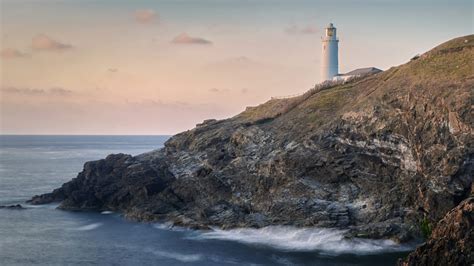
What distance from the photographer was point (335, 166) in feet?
280

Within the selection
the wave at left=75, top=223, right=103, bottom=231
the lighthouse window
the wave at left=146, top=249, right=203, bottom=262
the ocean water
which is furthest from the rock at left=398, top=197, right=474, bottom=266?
the lighthouse window

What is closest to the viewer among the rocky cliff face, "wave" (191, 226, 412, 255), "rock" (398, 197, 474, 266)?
"rock" (398, 197, 474, 266)

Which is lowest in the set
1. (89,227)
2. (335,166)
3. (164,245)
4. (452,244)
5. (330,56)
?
(164,245)

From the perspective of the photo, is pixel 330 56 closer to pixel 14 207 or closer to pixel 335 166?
pixel 335 166

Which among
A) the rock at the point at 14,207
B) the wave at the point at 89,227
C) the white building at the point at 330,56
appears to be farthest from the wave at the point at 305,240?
the white building at the point at 330,56

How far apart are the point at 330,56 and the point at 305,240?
6164cm

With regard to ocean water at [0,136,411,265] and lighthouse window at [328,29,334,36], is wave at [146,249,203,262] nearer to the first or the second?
ocean water at [0,136,411,265]

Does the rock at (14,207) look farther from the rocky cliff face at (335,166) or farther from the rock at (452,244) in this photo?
the rock at (452,244)

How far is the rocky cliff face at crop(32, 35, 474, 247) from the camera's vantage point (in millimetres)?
77562

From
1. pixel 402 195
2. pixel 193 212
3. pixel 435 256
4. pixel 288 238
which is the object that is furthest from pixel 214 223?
pixel 435 256

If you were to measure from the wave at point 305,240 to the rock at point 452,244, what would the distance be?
483 inches

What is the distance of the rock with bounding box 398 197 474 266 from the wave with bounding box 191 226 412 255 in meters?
12.3

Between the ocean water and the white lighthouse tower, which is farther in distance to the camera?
the white lighthouse tower

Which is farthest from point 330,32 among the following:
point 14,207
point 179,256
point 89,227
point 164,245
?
point 179,256
